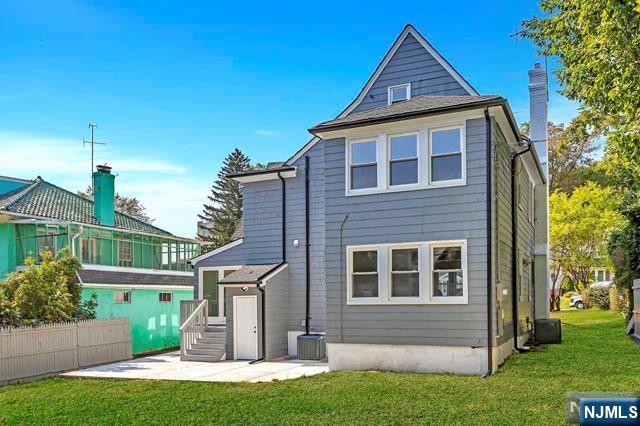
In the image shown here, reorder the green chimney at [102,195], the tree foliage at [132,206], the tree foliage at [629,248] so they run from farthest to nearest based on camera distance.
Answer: the tree foliage at [132,206], the green chimney at [102,195], the tree foliage at [629,248]

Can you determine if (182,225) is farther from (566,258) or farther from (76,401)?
(76,401)

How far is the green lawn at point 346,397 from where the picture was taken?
27.2 ft

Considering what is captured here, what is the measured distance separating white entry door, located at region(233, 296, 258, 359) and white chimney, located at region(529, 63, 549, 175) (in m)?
11.4

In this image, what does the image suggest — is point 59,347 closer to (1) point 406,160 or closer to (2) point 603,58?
(1) point 406,160

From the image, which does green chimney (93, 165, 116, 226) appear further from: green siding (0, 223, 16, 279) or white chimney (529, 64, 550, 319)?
white chimney (529, 64, 550, 319)

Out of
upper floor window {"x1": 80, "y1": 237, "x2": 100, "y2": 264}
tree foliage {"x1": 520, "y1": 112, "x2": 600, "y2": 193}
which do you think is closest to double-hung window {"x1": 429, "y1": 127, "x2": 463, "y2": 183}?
upper floor window {"x1": 80, "y1": 237, "x2": 100, "y2": 264}

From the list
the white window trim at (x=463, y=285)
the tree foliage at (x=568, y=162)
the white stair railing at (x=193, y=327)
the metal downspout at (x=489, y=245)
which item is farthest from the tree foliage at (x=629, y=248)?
the tree foliage at (x=568, y=162)

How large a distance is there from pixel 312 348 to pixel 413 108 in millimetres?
7322

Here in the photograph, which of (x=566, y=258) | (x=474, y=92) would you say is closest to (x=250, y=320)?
(x=474, y=92)

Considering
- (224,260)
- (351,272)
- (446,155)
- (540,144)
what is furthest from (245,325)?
(540,144)

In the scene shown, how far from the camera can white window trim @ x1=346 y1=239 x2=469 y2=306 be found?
1180 centimetres
